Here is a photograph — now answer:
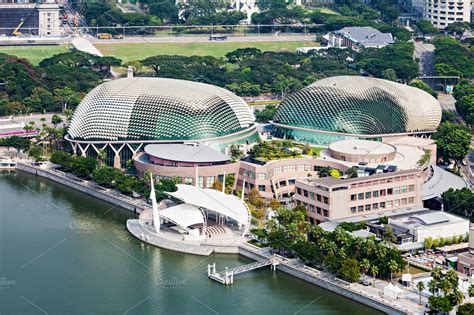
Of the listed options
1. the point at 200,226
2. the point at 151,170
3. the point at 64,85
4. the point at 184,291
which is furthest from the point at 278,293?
the point at 64,85

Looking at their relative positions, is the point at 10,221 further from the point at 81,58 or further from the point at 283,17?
the point at 283,17

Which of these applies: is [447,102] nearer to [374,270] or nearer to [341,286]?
[374,270]

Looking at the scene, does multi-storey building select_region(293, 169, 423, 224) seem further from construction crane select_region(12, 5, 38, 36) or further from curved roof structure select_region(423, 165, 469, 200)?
construction crane select_region(12, 5, 38, 36)

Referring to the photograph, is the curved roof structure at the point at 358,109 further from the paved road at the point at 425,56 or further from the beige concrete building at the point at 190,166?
the paved road at the point at 425,56

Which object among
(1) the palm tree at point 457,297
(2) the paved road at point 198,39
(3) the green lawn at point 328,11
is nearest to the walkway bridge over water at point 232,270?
(1) the palm tree at point 457,297

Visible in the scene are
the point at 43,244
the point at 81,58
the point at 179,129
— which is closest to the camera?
the point at 43,244
